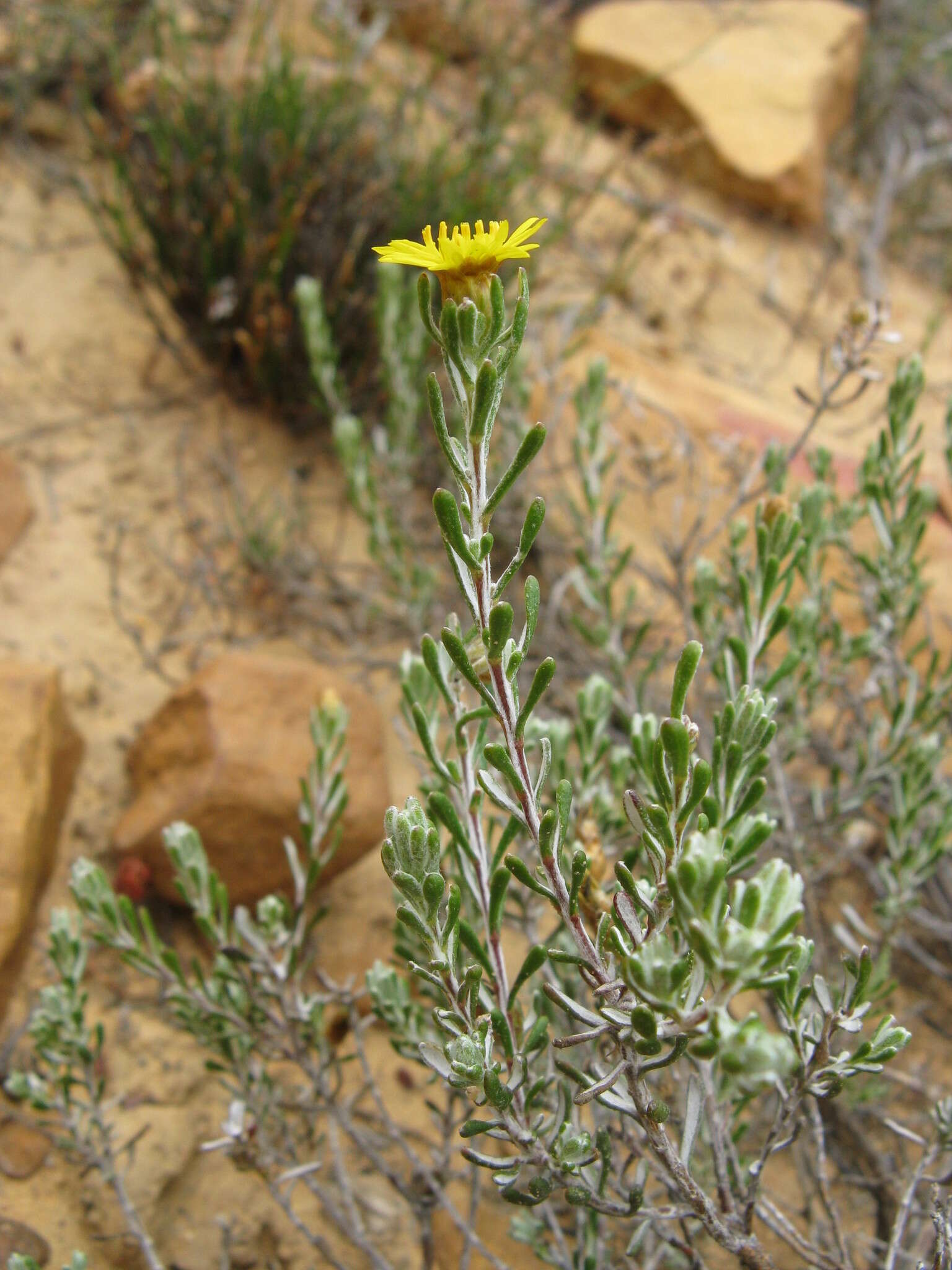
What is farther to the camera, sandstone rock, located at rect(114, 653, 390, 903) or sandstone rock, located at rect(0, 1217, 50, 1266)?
sandstone rock, located at rect(114, 653, 390, 903)

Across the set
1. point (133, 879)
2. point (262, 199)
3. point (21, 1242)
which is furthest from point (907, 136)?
point (21, 1242)

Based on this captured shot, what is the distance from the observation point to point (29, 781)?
6.89ft

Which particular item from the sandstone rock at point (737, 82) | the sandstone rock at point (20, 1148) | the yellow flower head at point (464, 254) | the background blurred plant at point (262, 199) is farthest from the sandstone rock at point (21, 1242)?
the sandstone rock at point (737, 82)

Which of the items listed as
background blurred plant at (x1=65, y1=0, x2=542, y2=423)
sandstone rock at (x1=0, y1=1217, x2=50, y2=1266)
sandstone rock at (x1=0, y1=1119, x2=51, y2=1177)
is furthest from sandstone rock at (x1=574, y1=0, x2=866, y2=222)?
sandstone rock at (x1=0, y1=1217, x2=50, y2=1266)

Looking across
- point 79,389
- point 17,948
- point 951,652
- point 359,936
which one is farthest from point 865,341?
point 79,389

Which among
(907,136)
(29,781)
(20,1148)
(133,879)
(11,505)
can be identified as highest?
(907,136)

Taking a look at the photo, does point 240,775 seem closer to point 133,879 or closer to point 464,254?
point 133,879

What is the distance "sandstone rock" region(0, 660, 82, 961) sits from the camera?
1982 mm

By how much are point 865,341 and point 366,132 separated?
2.99 metres

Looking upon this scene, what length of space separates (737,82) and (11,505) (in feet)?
16.2

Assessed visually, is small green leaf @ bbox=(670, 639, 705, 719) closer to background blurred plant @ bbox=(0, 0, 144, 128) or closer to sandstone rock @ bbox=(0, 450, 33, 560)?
sandstone rock @ bbox=(0, 450, 33, 560)

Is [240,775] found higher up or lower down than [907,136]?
lower down

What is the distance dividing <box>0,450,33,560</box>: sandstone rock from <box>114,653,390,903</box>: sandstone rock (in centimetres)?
81

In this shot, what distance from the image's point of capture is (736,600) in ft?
6.36
